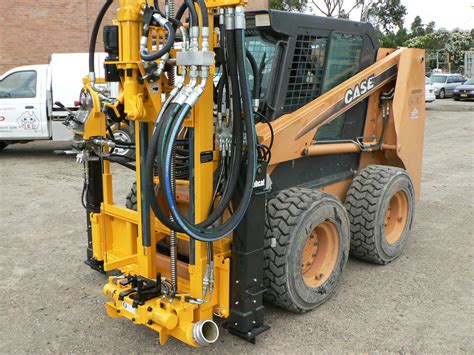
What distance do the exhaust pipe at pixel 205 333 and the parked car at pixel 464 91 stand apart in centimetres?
2786

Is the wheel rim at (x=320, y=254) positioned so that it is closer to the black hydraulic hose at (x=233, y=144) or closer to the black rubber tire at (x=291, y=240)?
the black rubber tire at (x=291, y=240)

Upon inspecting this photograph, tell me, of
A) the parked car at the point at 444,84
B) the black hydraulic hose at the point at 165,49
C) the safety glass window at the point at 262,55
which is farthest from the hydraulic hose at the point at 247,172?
the parked car at the point at 444,84

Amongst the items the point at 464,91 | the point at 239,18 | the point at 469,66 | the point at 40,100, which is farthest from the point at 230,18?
the point at 469,66

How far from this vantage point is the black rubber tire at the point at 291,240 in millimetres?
3807

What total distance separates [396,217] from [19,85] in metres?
8.62

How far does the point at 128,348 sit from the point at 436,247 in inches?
138

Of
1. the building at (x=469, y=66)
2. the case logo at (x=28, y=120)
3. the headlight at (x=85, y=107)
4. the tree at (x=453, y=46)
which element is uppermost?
the tree at (x=453, y=46)

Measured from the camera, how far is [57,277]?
492cm

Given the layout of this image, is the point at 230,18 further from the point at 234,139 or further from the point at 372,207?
the point at 372,207

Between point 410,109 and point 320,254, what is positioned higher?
point 410,109

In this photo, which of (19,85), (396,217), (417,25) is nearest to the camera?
(396,217)

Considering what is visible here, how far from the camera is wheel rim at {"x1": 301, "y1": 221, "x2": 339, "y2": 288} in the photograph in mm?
4246

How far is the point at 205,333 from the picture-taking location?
345cm

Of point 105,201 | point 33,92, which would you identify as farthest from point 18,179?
point 105,201
